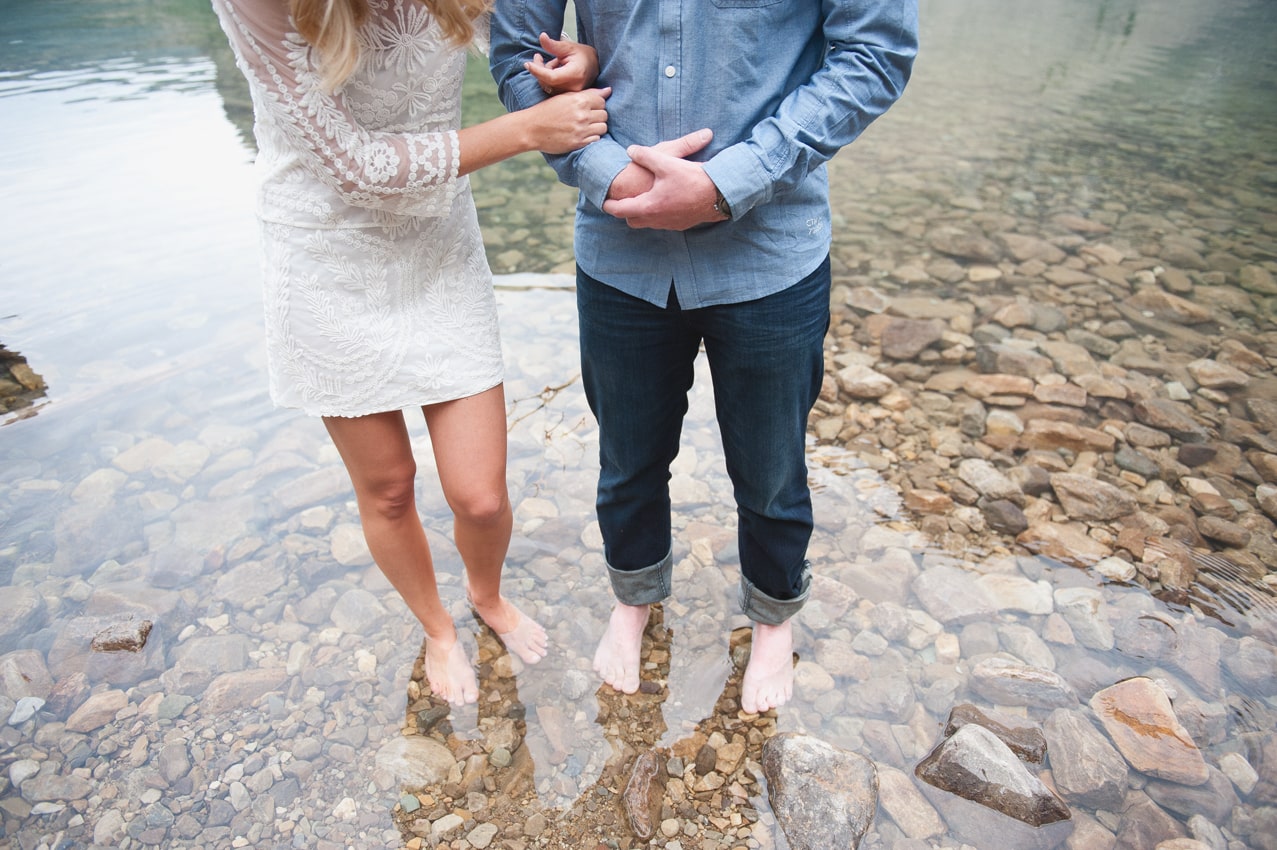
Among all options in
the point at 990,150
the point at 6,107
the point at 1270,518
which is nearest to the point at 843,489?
the point at 1270,518

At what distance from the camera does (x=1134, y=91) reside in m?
8.32

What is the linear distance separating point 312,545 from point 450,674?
836 millimetres

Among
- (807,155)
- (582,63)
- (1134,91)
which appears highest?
(582,63)

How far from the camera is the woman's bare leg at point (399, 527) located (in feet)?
5.84

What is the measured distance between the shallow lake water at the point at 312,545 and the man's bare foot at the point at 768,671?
5cm

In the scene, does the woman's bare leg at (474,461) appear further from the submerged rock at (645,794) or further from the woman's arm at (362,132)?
the submerged rock at (645,794)

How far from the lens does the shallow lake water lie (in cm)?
197

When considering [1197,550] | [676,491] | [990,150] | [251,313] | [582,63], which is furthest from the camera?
[990,150]

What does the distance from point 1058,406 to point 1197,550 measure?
0.89 meters

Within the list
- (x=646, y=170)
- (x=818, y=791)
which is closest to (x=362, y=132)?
(x=646, y=170)

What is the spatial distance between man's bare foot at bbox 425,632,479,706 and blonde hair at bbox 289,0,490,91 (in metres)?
1.41

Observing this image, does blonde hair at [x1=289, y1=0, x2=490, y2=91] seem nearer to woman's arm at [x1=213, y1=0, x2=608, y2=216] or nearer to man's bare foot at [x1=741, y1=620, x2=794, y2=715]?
woman's arm at [x1=213, y1=0, x2=608, y2=216]

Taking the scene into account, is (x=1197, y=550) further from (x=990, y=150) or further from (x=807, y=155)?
(x=990, y=150)

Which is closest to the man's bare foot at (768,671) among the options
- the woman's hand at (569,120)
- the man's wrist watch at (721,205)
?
the man's wrist watch at (721,205)
